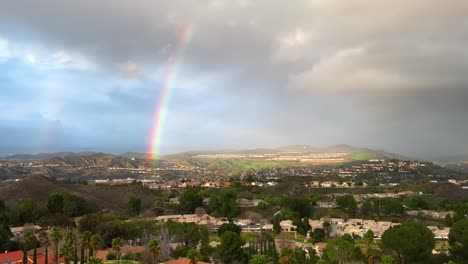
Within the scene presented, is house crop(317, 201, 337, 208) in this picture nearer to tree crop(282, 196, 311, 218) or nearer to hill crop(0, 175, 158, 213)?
tree crop(282, 196, 311, 218)

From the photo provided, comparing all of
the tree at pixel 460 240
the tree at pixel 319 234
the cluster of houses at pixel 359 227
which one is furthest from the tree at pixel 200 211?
the tree at pixel 460 240

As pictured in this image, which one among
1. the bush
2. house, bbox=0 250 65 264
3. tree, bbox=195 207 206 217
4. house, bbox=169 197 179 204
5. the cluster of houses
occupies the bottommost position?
the cluster of houses

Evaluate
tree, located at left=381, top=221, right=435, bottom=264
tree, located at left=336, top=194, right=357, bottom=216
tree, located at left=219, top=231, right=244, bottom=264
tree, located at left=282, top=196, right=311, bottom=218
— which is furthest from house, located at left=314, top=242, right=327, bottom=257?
tree, located at left=336, top=194, right=357, bottom=216

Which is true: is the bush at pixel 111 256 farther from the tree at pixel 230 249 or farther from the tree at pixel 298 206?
the tree at pixel 298 206

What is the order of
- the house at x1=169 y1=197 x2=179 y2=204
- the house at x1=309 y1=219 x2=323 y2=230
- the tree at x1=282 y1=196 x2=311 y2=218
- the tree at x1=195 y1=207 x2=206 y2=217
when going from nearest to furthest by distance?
the house at x1=309 y1=219 x2=323 y2=230 → the tree at x1=195 y1=207 x2=206 y2=217 → the tree at x1=282 y1=196 x2=311 y2=218 → the house at x1=169 y1=197 x2=179 y2=204

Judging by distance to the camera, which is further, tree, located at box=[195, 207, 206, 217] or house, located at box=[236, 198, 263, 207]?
house, located at box=[236, 198, 263, 207]

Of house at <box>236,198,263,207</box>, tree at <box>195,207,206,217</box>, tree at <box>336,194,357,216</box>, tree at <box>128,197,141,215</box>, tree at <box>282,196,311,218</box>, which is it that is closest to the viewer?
tree at <box>128,197,141,215</box>
